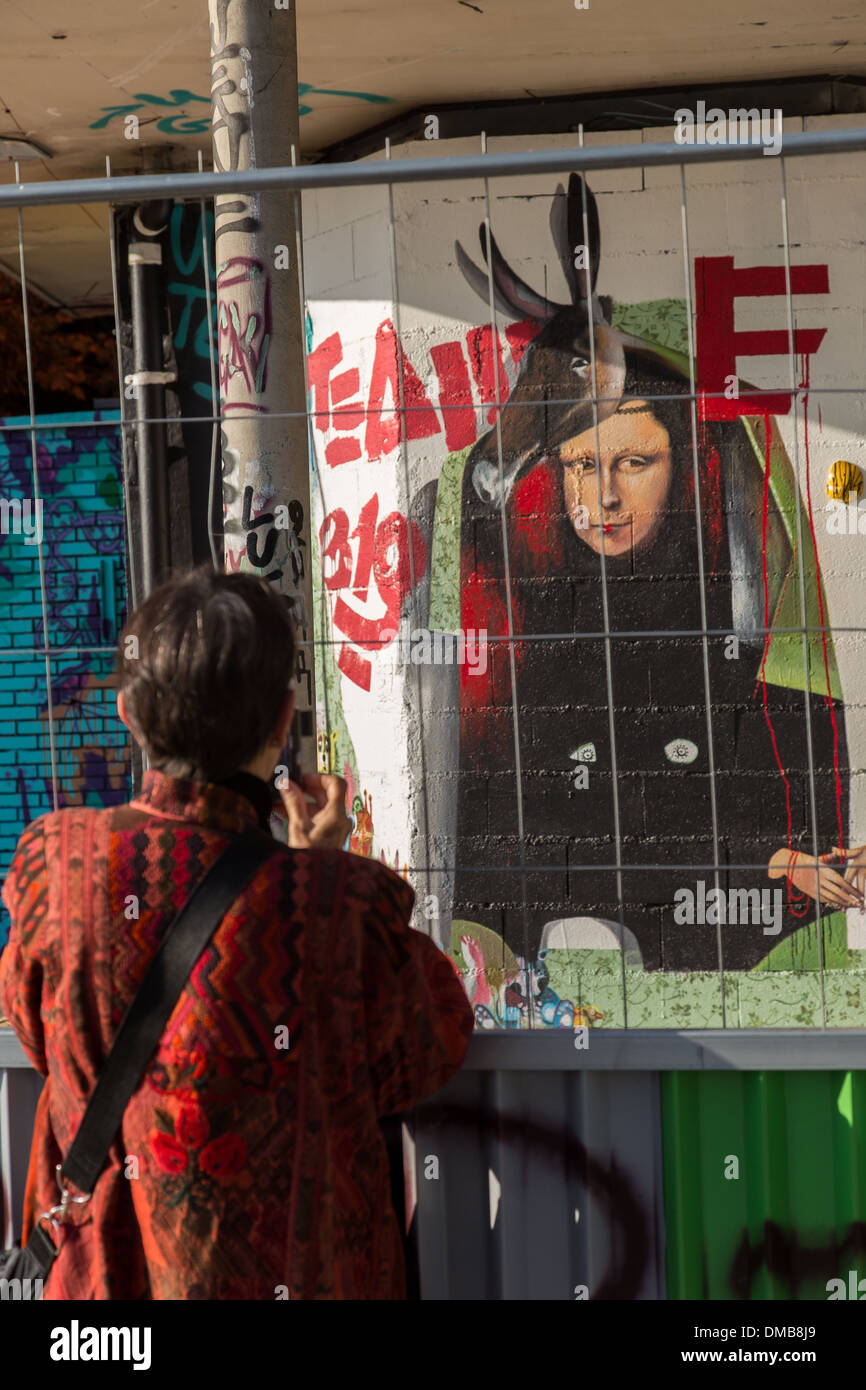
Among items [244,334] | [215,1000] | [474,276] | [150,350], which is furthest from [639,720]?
[215,1000]

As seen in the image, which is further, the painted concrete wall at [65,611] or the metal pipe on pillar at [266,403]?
the painted concrete wall at [65,611]

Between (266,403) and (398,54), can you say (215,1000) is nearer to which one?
(266,403)

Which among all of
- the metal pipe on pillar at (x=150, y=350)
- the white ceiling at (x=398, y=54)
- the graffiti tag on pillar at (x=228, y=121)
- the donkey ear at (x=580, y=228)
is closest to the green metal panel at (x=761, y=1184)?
the graffiti tag on pillar at (x=228, y=121)

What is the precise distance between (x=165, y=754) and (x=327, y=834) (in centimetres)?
40

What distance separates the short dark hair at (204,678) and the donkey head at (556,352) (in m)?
3.26

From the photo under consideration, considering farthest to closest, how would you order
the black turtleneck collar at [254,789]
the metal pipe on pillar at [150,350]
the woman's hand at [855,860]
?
1. the metal pipe on pillar at [150,350]
2. the woman's hand at [855,860]
3. the black turtleneck collar at [254,789]

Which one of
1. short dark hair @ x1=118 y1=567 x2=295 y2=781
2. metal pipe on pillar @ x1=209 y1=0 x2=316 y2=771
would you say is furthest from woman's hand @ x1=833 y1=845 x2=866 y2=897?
short dark hair @ x1=118 y1=567 x2=295 y2=781

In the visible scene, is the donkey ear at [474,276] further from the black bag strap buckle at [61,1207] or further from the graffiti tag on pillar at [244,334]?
the black bag strap buckle at [61,1207]

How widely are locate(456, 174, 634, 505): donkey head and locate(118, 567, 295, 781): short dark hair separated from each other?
326 cm

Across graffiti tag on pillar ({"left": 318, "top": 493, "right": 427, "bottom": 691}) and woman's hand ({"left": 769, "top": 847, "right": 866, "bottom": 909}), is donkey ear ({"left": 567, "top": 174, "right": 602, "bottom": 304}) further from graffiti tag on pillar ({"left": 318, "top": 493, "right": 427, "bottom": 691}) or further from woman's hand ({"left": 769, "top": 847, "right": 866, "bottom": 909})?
woman's hand ({"left": 769, "top": 847, "right": 866, "bottom": 909})

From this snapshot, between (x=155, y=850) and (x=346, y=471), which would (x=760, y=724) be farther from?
(x=155, y=850)

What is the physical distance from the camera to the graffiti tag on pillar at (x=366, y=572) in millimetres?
4922

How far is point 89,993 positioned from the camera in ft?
5.03

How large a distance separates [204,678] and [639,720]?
3.40 m
